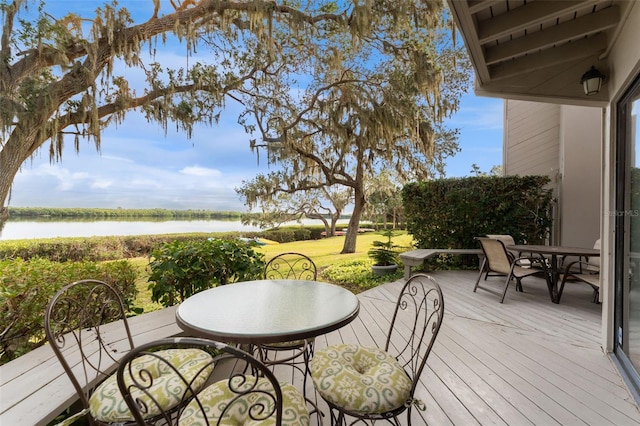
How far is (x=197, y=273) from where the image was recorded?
283 cm

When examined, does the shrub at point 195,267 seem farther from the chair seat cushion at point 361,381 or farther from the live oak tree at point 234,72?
the live oak tree at point 234,72

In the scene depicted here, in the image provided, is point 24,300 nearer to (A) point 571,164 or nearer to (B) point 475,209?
(B) point 475,209

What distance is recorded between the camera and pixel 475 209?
19.4ft

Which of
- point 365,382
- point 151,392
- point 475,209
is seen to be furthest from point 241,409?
point 475,209

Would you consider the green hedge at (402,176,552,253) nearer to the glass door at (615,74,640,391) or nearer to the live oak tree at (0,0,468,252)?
the live oak tree at (0,0,468,252)

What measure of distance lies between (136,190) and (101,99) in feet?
21.2

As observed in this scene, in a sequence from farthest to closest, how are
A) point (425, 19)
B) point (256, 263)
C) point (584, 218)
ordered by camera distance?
point (584, 218) → point (425, 19) → point (256, 263)

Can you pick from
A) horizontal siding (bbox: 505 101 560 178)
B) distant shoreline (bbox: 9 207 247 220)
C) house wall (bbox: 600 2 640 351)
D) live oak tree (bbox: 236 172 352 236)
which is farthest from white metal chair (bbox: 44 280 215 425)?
live oak tree (bbox: 236 172 352 236)

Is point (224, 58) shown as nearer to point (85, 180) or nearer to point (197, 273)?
point (197, 273)

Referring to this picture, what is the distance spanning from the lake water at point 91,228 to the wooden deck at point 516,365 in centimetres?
557

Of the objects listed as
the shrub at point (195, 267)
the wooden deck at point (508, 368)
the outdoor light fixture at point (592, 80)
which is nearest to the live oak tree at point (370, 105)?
the outdoor light fixture at point (592, 80)

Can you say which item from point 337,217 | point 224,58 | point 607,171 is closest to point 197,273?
point 607,171

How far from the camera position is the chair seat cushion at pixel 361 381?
1.22m

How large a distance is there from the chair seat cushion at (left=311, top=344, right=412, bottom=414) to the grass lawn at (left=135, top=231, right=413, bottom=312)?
7.09 ft
